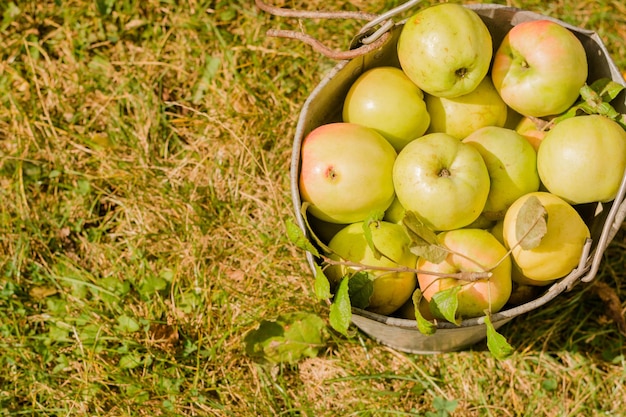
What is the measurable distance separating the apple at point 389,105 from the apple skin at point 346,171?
0.07 meters

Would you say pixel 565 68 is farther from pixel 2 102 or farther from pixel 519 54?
pixel 2 102

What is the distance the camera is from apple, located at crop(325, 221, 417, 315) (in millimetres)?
1825

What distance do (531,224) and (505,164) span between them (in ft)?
1.10

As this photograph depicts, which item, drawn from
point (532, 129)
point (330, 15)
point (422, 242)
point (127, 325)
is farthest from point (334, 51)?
point (127, 325)

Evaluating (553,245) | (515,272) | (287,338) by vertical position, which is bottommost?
(287,338)

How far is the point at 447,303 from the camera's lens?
5.36 feet

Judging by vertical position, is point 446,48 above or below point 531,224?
above

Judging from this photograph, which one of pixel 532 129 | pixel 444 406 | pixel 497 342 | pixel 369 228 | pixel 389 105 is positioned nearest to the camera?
pixel 497 342

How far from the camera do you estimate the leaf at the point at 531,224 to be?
1596mm

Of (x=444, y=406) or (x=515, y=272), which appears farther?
(x=444, y=406)

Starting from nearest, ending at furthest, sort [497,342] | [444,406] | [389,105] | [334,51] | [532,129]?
1. [497,342]
2. [334,51]
3. [389,105]
4. [532,129]
5. [444,406]

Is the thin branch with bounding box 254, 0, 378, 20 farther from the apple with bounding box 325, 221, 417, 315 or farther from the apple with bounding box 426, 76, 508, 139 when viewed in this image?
the apple with bounding box 325, 221, 417, 315

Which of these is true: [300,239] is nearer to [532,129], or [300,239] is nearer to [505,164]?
[505,164]

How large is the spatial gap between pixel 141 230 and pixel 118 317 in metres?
0.36
